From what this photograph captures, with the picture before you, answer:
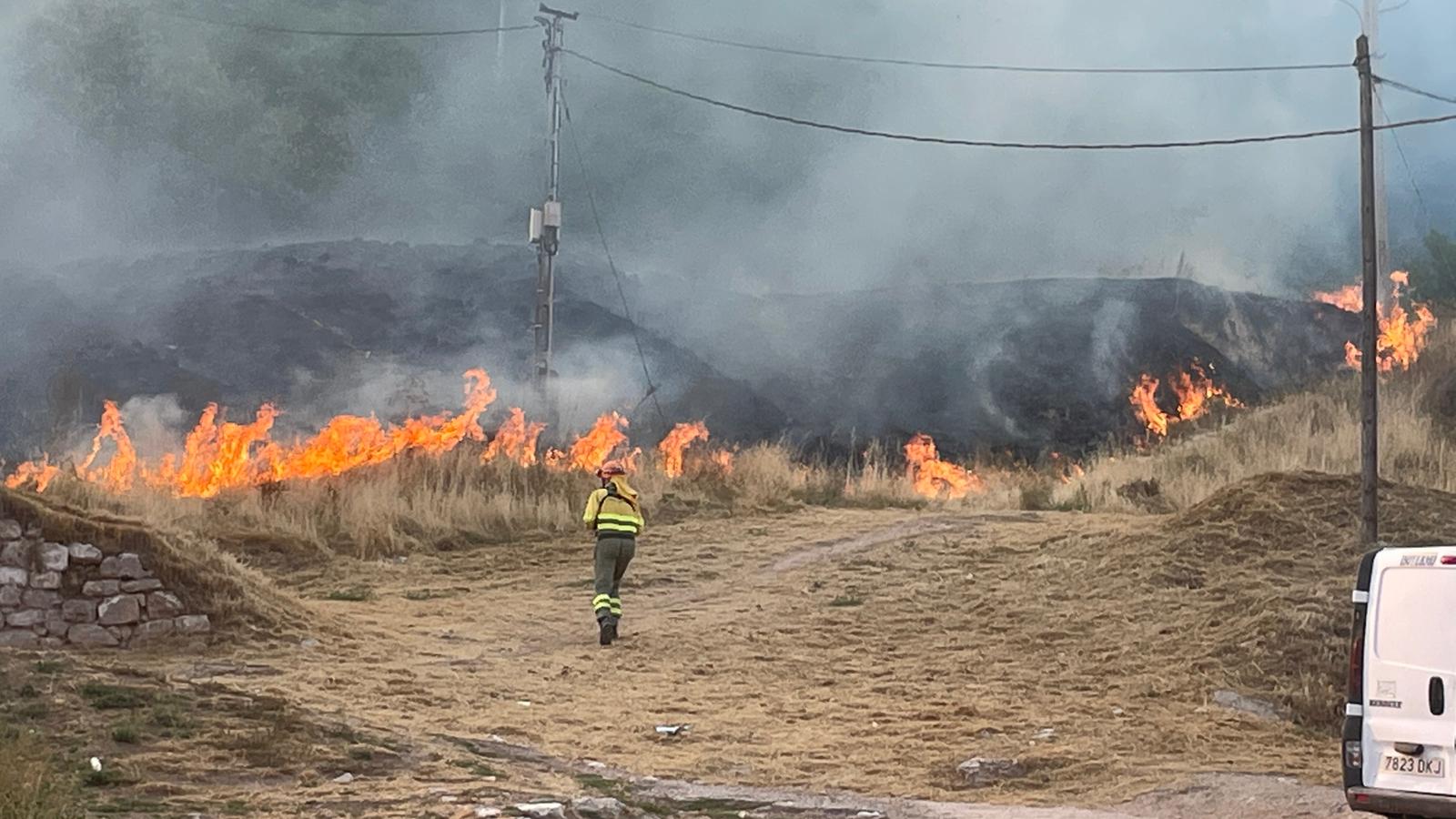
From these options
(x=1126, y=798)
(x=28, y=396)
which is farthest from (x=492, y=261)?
(x=1126, y=798)

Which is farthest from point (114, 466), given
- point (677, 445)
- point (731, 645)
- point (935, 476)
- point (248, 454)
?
point (935, 476)

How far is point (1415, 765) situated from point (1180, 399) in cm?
3014

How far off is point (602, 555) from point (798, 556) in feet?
17.6

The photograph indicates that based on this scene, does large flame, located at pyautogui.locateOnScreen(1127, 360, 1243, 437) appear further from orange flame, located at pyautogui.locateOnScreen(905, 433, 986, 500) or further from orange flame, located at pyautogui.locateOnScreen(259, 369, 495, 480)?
orange flame, located at pyautogui.locateOnScreen(259, 369, 495, 480)

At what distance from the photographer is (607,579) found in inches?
671

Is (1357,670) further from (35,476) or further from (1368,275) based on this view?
(35,476)

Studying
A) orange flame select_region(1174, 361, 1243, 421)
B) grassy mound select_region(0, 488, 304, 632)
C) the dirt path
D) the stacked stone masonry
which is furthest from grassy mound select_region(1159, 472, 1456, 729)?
orange flame select_region(1174, 361, 1243, 421)

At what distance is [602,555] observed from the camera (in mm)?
17031

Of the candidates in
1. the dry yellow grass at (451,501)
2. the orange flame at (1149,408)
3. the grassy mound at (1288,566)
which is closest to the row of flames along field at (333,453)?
the dry yellow grass at (451,501)

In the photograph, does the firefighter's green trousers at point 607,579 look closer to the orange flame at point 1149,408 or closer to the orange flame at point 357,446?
the orange flame at point 357,446

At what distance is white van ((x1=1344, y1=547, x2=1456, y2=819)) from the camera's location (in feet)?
24.8

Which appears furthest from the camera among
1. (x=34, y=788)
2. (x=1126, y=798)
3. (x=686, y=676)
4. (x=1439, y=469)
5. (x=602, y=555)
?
(x=1439, y=469)

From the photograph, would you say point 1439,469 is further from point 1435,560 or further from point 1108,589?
point 1435,560

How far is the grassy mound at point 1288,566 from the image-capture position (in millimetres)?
13836
